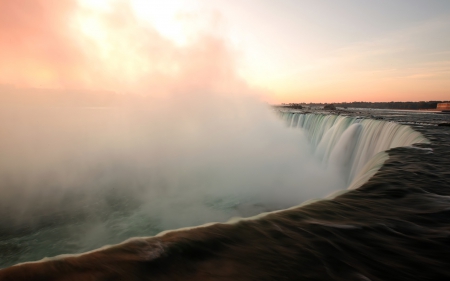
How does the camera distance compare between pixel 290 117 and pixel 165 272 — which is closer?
pixel 165 272

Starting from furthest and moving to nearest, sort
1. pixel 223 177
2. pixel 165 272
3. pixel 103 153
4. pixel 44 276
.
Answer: pixel 103 153 < pixel 223 177 < pixel 165 272 < pixel 44 276

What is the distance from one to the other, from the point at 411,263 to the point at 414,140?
29.9 ft

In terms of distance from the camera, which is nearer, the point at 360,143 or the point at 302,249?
the point at 302,249

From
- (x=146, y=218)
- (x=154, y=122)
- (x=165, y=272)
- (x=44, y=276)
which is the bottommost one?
(x=146, y=218)

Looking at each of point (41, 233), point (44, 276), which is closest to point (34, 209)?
point (41, 233)

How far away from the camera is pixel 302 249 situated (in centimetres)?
238

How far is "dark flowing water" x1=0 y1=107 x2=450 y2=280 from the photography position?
1.84 meters

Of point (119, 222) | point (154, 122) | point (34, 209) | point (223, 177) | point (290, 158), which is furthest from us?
point (154, 122)

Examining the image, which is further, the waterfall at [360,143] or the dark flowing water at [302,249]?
the waterfall at [360,143]

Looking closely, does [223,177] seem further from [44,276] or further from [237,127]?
[44,276]

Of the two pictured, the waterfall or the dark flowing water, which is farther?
the waterfall

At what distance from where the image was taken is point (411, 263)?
2.25 metres

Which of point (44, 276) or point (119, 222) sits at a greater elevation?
point (44, 276)

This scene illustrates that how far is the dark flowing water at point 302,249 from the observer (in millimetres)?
1839
